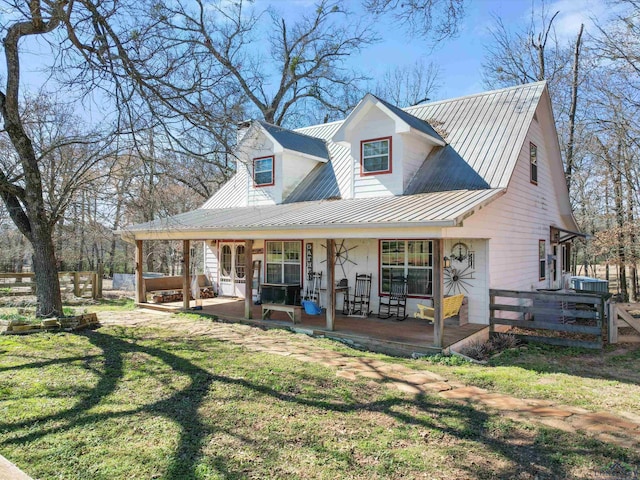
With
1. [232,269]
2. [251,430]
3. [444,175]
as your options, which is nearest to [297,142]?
[232,269]

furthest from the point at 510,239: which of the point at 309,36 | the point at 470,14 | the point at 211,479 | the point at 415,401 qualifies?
the point at 309,36

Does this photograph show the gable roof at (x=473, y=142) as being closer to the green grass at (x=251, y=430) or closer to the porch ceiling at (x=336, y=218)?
the porch ceiling at (x=336, y=218)

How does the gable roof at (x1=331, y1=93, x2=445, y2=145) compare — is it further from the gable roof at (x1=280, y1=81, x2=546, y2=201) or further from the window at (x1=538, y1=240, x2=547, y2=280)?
the window at (x1=538, y1=240, x2=547, y2=280)

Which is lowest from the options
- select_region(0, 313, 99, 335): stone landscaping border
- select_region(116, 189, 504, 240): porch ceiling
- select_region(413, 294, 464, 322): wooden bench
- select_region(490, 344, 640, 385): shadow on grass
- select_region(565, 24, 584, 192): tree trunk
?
select_region(490, 344, 640, 385): shadow on grass

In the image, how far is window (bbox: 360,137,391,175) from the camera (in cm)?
1102

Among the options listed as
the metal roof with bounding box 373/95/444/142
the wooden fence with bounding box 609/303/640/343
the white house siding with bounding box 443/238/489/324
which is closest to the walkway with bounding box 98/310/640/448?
the white house siding with bounding box 443/238/489/324

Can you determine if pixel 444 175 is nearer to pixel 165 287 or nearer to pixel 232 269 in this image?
pixel 232 269

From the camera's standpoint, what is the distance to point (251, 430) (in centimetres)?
414

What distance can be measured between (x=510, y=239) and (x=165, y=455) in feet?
31.3

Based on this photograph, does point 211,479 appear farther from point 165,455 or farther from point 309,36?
point 309,36

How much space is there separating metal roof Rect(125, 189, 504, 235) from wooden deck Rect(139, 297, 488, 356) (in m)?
2.27

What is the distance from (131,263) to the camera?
3272cm

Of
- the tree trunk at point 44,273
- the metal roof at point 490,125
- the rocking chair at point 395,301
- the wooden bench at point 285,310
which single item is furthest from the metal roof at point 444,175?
the tree trunk at point 44,273

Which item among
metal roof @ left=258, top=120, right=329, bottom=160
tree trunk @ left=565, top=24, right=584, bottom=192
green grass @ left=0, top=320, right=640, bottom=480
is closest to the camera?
green grass @ left=0, top=320, right=640, bottom=480
